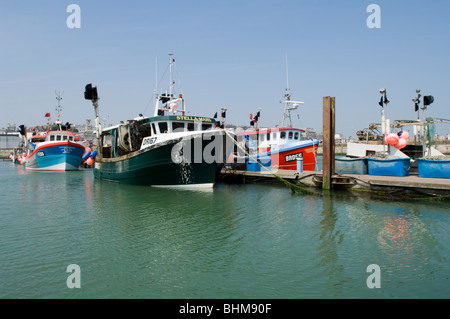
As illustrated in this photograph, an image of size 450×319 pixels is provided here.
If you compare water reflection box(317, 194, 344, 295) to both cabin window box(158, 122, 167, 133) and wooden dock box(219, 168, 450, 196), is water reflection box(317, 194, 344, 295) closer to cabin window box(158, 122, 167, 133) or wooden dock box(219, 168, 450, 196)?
wooden dock box(219, 168, 450, 196)

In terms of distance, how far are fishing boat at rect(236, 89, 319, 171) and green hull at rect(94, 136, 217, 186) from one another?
3291 millimetres

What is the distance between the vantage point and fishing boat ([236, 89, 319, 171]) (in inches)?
864

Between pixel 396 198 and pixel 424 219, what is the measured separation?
12.3 ft

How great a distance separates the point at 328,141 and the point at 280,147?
6.88 metres

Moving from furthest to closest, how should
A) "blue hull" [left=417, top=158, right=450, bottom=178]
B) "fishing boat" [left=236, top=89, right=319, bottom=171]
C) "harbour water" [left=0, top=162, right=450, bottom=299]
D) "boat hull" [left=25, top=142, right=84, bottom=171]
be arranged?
"boat hull" [left=25, top=142, right=84, bottom=171], "fishing boat" [left=236, top=89, right=319, bottom=171], "blue hull" [left=417, top=158, right=450, bottom=178], "harbour water" [left=0, top=162, right=450, bottom=299]

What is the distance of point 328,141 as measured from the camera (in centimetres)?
1627

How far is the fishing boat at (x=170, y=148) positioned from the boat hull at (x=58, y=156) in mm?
14202

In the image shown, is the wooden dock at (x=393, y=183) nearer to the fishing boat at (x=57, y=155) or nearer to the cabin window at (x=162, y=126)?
the cabin window at (x=162, y=126)

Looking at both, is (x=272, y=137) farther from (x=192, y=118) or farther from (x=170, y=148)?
(x=170, y=148)

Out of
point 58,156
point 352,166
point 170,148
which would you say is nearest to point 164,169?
point 170,148

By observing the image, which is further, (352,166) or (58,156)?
(58,156)

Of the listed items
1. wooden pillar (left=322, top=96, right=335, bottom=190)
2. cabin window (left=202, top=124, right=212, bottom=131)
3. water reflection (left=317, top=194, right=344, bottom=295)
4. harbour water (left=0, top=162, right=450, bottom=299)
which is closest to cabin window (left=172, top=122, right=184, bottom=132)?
cabin window (left=202, top=124, right=212, bottom=131)

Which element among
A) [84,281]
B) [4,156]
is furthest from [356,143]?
[4,156]

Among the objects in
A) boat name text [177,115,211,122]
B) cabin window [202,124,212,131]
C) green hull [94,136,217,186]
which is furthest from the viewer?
cabin window [202,124,212,131]
